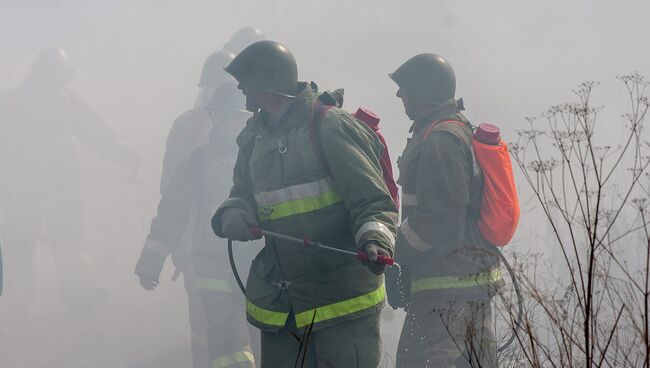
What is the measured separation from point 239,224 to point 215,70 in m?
4.68

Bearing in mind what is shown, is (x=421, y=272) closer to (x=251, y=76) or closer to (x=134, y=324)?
(x=251, y=76)

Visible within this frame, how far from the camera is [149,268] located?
5344 millimetres

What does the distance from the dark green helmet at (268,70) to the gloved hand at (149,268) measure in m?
2.62

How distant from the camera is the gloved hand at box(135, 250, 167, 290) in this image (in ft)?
17.5

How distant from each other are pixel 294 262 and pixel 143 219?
882 inches

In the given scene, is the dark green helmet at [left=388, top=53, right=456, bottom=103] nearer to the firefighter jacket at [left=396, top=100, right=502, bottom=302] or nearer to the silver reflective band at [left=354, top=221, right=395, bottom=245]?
the firefighter jacket at [left=396, top=100, right=502, bottom=302]

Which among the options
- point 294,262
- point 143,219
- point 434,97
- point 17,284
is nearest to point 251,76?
point 294,262

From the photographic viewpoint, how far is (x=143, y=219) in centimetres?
2428

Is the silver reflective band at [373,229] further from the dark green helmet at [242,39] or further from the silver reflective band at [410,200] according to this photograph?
the dark green helmet at [242,39]

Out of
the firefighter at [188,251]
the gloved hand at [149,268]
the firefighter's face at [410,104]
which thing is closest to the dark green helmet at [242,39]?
the firefighter at [188,251]

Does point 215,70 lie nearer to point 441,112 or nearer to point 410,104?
point 410,104

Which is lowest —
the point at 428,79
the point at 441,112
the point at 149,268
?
the point at 149,268

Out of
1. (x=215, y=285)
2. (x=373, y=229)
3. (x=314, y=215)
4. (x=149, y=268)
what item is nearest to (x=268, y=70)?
(x=314, y=215)

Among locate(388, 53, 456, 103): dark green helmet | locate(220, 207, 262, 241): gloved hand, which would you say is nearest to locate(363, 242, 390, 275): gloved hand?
locate(220, 207, 262, 241): gloved hand
